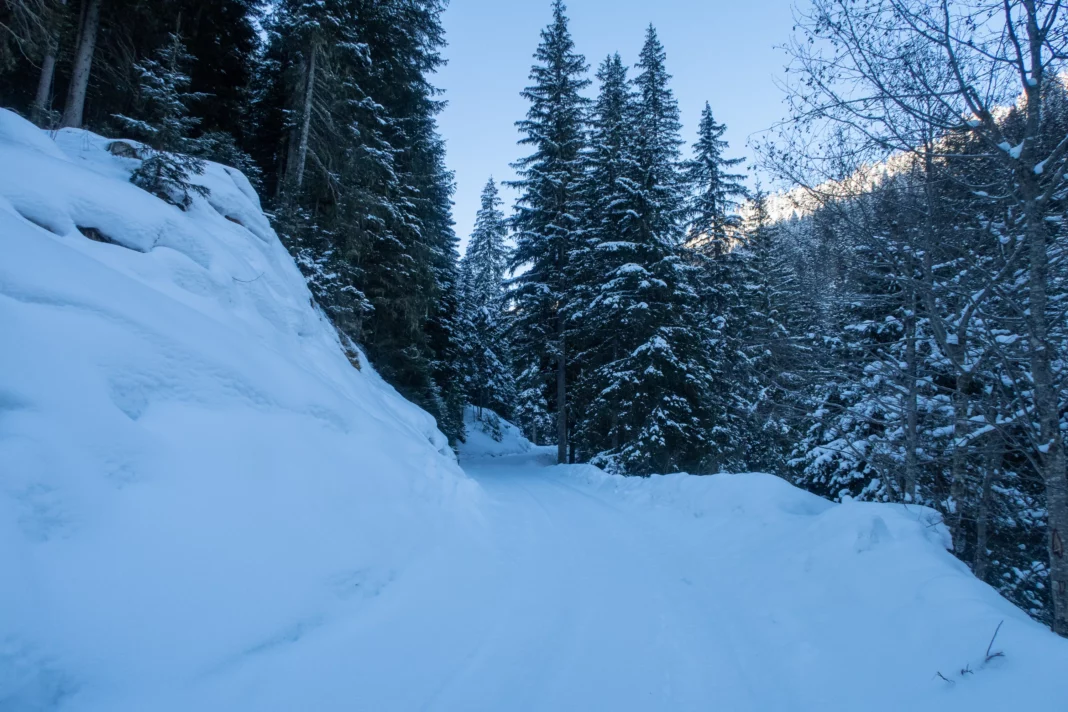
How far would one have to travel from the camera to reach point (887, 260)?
5.39 m

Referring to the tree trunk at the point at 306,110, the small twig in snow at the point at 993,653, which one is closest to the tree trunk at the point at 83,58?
the tree trunk at the point at 306,110

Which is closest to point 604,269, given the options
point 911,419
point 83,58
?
point 911,419

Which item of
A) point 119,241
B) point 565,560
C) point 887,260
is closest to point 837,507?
point 887,260

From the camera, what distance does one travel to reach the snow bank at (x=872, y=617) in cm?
297

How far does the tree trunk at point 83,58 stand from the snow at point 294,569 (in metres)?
6.22

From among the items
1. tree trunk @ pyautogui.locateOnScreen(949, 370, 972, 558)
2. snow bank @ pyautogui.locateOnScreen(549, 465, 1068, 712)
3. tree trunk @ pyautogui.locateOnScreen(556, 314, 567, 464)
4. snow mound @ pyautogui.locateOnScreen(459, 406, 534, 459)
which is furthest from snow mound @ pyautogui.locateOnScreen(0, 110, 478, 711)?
snow mound @ pyautogui.locateOnScreen(459, 406, 534, 459)

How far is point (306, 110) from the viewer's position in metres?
13.6

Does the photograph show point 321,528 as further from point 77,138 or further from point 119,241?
point 77,138

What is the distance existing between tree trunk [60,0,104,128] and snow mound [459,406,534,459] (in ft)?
69.8

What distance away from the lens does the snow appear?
2748 millimetres

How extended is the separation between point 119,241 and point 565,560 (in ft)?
21.8

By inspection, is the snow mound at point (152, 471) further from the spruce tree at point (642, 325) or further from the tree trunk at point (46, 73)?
the spruce tree at point (642, 325)

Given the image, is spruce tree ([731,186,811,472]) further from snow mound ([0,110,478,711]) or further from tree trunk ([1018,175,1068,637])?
snow mound ([0,110,478,711])

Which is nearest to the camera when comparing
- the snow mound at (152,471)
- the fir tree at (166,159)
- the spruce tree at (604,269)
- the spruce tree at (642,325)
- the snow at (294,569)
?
the snow mound at (152,471)
